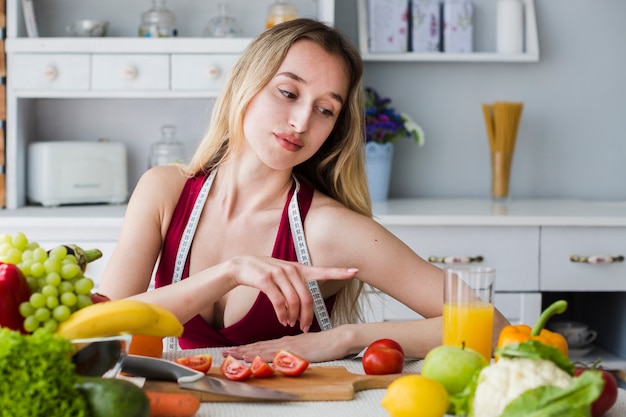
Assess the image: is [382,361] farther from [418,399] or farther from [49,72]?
[49,72]

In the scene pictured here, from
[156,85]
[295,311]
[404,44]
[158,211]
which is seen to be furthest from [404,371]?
[404,44]

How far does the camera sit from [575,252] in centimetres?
270

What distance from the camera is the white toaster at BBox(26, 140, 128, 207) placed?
2.95m

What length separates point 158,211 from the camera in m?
1.76

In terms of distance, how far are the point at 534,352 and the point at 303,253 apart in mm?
905

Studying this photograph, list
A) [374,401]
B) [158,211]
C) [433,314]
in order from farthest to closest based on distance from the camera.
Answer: [158,211], [433,314], [374,401]

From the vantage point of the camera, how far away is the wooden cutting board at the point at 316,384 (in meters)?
1.06

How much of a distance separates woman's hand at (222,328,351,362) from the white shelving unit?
6.27 ft

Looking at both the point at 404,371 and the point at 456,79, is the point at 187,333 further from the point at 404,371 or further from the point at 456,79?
the point at 456,79

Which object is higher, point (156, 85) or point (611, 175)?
point (156, 85)

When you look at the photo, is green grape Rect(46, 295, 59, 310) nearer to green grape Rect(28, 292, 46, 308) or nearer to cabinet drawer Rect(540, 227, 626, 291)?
green grape Rect(28, 292, 46, 308)

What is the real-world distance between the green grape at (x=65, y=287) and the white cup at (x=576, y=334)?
2236 mm

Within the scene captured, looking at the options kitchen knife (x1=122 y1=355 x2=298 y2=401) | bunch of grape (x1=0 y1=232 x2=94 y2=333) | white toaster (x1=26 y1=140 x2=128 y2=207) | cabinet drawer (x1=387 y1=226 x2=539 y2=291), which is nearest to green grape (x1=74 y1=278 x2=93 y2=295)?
bunch of grape (x1=0 y1=232 x2=94 y2=333)

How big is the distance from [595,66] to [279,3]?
1.25m
